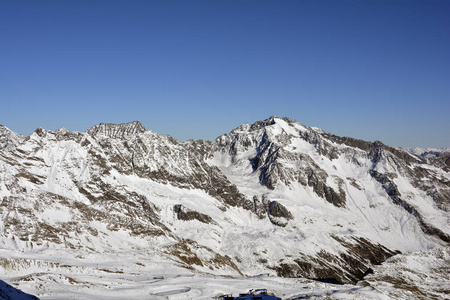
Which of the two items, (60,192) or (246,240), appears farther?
(246,240)

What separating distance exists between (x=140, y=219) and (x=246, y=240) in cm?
6662

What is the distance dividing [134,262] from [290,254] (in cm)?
11315

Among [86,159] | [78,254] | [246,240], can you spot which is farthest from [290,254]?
[86,159]

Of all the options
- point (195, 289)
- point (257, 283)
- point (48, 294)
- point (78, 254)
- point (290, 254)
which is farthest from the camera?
point (290, 254)

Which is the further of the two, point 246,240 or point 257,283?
point 246,240

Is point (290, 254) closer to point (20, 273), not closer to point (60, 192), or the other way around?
point (60, 192)

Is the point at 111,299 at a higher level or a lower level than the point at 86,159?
lower

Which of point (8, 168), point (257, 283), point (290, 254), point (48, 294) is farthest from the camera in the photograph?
point (290, 254)

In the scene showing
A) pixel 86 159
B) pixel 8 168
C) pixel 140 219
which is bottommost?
pixel 140 219

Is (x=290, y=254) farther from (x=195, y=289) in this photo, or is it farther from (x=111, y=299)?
(x=111, y=299)

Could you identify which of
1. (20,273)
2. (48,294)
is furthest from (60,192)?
(48,294)

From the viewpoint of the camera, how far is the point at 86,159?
197625 millimetres

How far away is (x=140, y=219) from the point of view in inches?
6585

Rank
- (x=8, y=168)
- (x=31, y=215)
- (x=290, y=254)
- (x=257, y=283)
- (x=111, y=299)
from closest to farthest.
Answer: (x=111, y=299), (x=257, y=283), (x=31, y=215), (x=8, y=168), (x=290, y=254)
